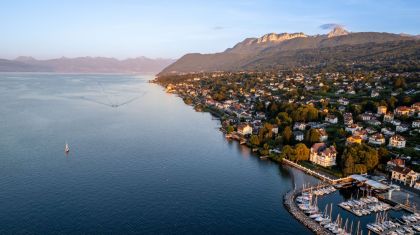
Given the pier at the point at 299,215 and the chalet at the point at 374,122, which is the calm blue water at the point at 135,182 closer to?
the pier at the point at 299,215

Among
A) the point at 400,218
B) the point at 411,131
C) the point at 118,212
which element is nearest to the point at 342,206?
the point at 400,218

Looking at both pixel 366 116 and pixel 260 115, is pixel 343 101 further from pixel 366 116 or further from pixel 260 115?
pixel 260 115

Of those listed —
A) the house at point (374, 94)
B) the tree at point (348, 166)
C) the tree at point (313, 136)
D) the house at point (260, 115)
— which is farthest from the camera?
the house at point (374, 94)

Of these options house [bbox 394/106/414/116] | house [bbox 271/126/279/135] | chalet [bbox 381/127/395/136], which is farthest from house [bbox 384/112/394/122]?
house [bbox 271/126/279/135]

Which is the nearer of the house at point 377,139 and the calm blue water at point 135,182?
the calm blue water at point 135,182

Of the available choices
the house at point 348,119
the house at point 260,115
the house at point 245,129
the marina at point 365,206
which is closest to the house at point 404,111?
the house at point 348,119

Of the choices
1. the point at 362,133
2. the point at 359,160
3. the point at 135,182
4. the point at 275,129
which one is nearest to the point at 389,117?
the point at 362,133

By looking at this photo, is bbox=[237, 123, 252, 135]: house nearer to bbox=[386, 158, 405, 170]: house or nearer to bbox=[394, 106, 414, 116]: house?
bbox=[386, 158, 405, 170]: house
